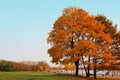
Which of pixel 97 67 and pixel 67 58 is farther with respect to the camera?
pixel 97 67

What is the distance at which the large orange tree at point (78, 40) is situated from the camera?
151 ft

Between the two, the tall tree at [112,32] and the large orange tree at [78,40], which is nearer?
the large orange tree at [78,40]

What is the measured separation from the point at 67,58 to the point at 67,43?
2.43m

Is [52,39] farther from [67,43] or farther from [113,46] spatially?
[113,46]

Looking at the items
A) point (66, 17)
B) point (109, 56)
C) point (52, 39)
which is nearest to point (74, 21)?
point (66, 17)

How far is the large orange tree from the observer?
45.9m

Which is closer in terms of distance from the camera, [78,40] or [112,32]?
[78,40]

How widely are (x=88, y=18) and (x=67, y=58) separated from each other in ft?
25.1

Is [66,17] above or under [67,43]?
above

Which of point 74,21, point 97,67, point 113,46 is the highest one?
point 74,21

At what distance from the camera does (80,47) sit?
149 ft

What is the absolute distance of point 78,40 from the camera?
4688 centimetres

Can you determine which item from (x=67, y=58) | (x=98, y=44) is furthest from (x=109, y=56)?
(x=67, y=58)

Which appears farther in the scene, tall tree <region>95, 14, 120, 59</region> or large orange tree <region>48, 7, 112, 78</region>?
tall tree <region>95, 14, 120, 59</region>
